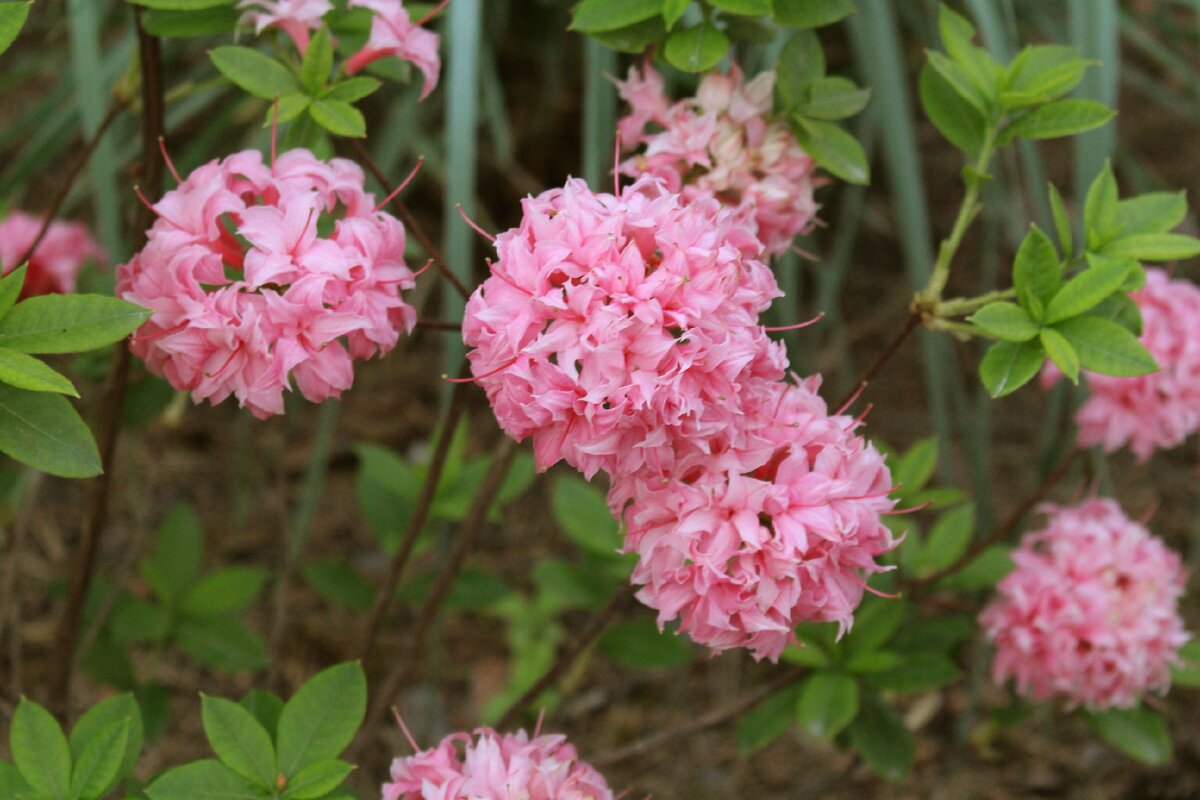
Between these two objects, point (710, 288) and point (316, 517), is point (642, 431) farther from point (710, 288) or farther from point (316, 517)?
point (316, 517)

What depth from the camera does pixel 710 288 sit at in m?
0.81

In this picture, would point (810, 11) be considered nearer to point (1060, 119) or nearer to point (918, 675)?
point (1060, 119)

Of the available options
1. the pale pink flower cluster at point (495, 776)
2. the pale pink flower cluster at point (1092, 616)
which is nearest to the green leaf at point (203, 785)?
the pale pink flower cluster at point (495, 776)

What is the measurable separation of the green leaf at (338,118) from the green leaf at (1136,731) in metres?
1.04

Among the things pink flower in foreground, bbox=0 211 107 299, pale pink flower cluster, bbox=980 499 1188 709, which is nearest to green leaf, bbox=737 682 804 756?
pale pink flower cluster, bbox=980 499 1188 709

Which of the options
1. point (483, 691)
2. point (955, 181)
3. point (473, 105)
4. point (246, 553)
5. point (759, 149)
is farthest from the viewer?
point (955, 181)

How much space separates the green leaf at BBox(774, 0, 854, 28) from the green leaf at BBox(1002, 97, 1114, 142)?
0.61 ft

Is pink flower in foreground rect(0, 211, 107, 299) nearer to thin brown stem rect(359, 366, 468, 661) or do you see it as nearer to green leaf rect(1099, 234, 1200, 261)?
thin brown stem rect(359, 366, 468, 661)

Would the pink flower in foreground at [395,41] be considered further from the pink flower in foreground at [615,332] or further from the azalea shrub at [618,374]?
the pink flower in foreground at [615,332]

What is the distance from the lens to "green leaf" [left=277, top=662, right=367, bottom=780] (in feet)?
3.03

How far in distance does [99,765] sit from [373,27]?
0.62 metres

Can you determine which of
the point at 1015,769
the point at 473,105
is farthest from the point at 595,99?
the point at 1015,769

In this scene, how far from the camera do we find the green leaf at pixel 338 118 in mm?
948

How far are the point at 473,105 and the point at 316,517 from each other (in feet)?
3.14
